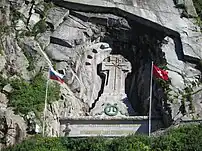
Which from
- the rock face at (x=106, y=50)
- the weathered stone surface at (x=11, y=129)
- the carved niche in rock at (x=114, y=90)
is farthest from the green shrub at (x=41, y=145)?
the carved niche in rock at (x=114, y=90)

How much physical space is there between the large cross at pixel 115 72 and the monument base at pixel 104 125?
Answer: 11.0 feet

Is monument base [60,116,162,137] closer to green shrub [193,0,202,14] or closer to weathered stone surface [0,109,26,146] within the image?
weathered stone surface [0,109,26,146]

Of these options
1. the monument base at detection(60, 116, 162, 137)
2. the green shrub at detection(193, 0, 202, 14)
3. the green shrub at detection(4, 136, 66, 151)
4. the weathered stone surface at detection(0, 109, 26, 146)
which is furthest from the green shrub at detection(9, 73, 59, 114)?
the green shrub at detection(193, 0, 202, 14)

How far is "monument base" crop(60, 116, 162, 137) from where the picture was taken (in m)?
26.4

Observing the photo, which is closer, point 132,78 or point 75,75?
point 75,75

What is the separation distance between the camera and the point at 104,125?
26594 millimetres

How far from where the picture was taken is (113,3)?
30.1 meters

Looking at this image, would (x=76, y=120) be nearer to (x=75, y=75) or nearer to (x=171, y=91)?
(x=75, y=75)

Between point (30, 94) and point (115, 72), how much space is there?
6255 millimetres

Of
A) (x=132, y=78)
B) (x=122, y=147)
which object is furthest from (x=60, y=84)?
(x=122, y=147)

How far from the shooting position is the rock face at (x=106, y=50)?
2683 cm

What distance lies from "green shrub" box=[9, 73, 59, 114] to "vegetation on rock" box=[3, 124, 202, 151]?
3543 millimetres

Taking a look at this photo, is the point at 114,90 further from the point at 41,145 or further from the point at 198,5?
the point at 41,145

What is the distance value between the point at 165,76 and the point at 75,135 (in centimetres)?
544
